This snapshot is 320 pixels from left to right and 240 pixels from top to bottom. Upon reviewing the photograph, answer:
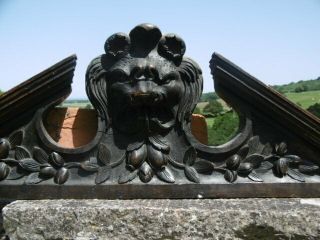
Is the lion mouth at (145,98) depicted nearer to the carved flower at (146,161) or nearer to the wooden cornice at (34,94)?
the carved flower at (146,161)

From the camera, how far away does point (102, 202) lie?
81.3 inches

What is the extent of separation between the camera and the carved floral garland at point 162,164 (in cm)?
210

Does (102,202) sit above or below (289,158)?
below

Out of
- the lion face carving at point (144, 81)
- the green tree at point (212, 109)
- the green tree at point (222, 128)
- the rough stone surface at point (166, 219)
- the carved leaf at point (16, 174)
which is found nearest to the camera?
the rough stone surface at point (166, 219)

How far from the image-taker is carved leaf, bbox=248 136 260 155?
7.01 ft

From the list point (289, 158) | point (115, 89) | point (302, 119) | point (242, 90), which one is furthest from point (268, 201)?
point (115, 89)

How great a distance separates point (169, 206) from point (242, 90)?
73 centimetres

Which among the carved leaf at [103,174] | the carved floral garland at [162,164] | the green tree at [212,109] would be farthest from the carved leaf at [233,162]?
the green tree at [212,109]

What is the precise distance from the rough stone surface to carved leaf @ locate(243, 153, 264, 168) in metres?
0.19

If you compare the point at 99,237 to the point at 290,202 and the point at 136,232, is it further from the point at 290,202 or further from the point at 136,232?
the point at 290,202

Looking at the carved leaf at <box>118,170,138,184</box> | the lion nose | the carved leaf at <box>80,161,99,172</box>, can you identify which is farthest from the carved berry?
the lion nose

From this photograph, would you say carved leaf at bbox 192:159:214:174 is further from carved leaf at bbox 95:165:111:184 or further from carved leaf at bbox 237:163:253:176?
carved leaf at bbox 95:165:111:184

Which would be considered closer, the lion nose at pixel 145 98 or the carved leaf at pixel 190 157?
the lion nose at pixel 145 98

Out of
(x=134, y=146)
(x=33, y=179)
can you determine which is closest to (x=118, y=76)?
(x=134, y=146)
